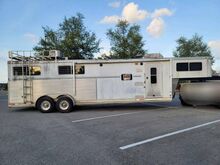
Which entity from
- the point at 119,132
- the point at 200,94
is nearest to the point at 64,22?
the point at 200,94

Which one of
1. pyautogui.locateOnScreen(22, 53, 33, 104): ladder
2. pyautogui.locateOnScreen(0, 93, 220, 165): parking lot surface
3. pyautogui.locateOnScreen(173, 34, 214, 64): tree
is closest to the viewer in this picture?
pyautogui.locateOnScreen(0, 93, 220, 165): parking lot surface

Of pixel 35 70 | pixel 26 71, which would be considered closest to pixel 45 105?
pixel 35 70

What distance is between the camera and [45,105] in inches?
508

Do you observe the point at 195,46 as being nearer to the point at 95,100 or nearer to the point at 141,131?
the point at 95,100

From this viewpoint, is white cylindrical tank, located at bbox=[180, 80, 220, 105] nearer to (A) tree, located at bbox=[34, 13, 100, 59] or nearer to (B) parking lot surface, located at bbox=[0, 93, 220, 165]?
(B) parking lot surface, located at bbox=[0, 93, 220, 165]

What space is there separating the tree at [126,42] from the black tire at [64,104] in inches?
933

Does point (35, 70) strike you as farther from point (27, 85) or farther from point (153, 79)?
point (153, 79)

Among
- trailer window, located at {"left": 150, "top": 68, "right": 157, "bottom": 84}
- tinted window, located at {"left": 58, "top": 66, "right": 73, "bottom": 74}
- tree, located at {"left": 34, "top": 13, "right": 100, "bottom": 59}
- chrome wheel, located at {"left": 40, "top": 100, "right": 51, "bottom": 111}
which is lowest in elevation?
chrome wheel, located at {"left": 40, "top": 100, "right": 51, "bottom": 111}

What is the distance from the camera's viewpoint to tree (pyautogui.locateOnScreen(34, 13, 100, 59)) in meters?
32.7

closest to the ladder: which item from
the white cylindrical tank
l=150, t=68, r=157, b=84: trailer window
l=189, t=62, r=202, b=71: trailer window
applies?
l=150, t=68, r=157, b=84: trailer window

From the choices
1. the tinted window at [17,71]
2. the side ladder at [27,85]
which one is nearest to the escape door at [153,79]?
the side ladder at [27,85]

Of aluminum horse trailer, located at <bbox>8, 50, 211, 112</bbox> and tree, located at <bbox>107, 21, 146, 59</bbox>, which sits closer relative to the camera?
aluminum horse trailer, located at <bbox>8, 50, 211, 112</bbox>

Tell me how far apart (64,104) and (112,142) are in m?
6.61

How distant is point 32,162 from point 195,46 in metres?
42.3
